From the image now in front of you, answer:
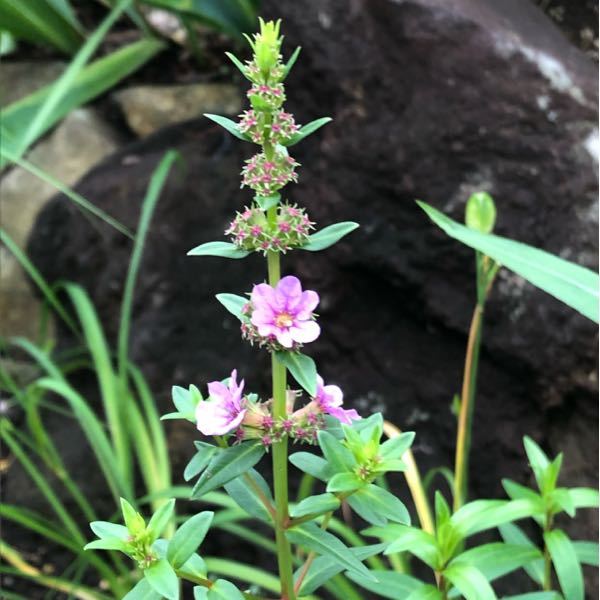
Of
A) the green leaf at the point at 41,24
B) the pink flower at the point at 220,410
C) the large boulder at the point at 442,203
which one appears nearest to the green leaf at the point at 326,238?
the pink flower at the point at 220,410

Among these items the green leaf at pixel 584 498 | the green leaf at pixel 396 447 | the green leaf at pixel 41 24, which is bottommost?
the green leaf at pixel 396 447

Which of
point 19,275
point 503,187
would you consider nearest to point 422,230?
point 503,187

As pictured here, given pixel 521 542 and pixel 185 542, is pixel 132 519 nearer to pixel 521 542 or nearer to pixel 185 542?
pixel 185 542

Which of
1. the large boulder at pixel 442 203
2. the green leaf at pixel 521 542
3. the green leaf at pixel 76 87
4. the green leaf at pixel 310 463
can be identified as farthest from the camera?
the green leaf at pixel 76 87

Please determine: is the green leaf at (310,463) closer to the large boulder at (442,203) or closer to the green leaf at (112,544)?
the green leaf at (112,544)

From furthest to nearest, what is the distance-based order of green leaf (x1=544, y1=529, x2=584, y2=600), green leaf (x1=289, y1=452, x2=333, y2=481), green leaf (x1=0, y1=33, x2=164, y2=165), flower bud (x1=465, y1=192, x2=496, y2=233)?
green leaf (x1=0, y1=33, x2=164, y2=165) → flower bud (x1=465, y1=192, x2=496, y2=233) → green leaf (x1=544, y1=529, x2=584, y2=600) → green leaf (x1=289, y1=452, x2=333, y2=481)

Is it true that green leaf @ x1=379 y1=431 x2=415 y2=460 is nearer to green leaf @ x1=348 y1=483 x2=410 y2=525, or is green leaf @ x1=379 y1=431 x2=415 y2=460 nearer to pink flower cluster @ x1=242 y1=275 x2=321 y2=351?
green leaf @ x1=348 y1=483 x2=410 y2=525

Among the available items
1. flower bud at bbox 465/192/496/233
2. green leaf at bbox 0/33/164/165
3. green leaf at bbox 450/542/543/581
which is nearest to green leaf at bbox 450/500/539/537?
green leaf at bbox 450/542/543/581

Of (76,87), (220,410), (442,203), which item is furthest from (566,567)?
(76,87)
